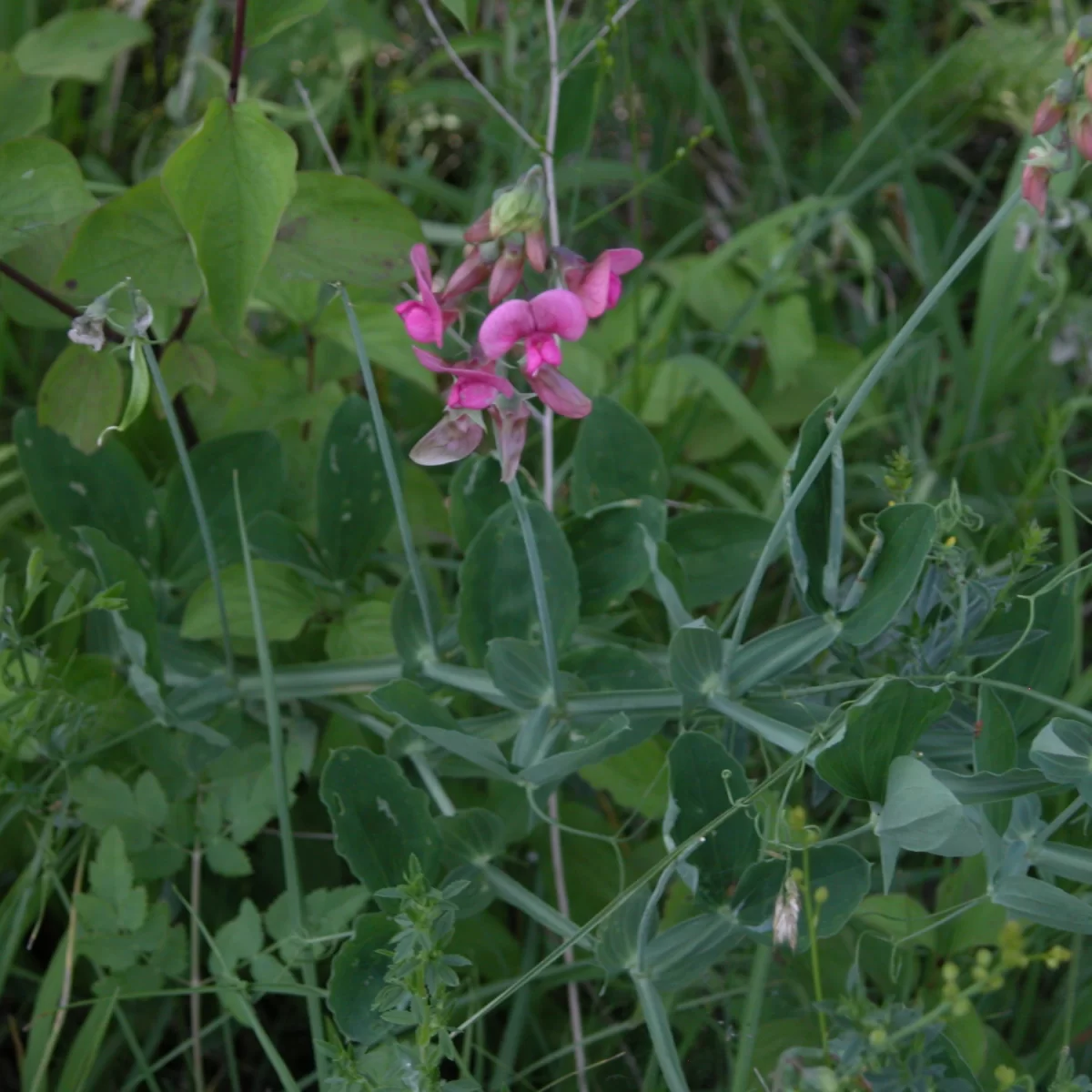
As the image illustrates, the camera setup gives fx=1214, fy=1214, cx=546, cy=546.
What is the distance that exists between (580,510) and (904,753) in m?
0.45

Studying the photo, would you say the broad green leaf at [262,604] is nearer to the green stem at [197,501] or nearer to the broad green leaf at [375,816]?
the green stem at [197,501]

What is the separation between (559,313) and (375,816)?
0.43 meters

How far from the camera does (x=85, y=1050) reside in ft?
3.51

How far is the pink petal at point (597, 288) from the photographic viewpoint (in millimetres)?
811

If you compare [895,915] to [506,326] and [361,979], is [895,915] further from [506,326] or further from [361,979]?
[506,326]

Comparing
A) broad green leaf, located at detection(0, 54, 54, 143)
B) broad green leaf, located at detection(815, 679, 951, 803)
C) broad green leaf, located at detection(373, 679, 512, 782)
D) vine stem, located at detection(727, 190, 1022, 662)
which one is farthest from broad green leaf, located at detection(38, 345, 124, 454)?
broad green leaf, located at detection(815, 679, 951, 803)

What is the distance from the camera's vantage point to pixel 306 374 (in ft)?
4.57

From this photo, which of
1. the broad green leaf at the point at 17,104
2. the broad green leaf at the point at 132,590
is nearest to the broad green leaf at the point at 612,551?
the broad green leaf at the point at 132,590

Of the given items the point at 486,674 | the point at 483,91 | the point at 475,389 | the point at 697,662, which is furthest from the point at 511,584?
the point at 483,91

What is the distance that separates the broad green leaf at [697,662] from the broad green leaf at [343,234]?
1.45ft

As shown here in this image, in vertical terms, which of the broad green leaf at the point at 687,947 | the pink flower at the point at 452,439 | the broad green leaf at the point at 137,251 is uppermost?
the pink flower at the point at 452,439

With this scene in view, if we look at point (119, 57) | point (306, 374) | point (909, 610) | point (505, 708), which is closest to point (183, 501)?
point (306, 374)

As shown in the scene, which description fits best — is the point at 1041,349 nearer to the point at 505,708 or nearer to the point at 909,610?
the point at 909,610

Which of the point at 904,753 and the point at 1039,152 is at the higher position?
the point at 1039,152
